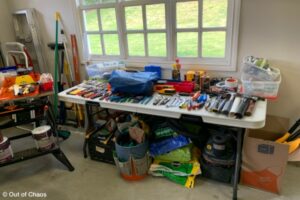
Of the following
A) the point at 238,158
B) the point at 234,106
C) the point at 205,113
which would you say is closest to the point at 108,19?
the point at 205,113

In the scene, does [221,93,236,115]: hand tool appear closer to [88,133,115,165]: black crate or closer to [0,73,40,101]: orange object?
[88,133,115,165]: black crate

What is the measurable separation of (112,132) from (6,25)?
2.51m

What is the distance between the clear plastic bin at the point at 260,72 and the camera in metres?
1.88

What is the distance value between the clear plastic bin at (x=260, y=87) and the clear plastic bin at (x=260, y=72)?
0.04m

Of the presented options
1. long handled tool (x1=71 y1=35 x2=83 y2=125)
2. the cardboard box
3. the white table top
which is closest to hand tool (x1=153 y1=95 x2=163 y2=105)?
the white table top

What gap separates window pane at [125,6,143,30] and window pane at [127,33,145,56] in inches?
3.6

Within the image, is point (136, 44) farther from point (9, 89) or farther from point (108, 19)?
point (9, 89)

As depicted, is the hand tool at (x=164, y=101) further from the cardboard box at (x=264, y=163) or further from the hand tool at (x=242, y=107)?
the cardboard box at (x=264, y=163)

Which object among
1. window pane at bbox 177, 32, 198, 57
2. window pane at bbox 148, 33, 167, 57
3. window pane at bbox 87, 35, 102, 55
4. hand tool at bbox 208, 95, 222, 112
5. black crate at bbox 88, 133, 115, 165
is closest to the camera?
hand tool at bbox 208, 95, 222, 112

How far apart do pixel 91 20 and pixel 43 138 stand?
1.57 metres

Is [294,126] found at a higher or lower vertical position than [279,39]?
lower

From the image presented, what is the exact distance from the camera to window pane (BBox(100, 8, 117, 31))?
2750 millimetres

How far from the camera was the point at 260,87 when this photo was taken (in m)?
1.89

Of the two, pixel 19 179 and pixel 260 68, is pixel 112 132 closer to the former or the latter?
pixel 19 179
